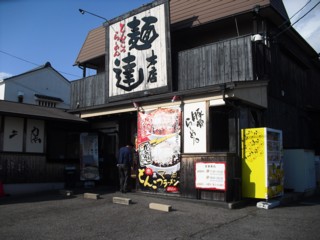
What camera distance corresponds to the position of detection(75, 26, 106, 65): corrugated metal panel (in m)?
17.2

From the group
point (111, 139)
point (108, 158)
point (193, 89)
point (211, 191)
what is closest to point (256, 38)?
point (193, 89)

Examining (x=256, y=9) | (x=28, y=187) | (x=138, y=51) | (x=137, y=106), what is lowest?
(x=28, y=187)

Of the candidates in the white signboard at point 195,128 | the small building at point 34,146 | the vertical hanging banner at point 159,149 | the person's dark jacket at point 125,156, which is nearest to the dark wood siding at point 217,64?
the white signboard at point 195,128

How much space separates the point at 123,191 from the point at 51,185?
3.67 metres

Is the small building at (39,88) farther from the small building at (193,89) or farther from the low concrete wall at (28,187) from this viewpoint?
the low concrete wall at (28,187)

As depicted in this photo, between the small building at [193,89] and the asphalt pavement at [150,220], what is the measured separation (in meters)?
1.21

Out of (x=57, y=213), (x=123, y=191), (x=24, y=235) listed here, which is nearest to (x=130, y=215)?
(x=57, y=213)

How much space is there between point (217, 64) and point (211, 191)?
4313mm

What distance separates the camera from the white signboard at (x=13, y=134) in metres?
12.8

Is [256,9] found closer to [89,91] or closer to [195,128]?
[195,128]

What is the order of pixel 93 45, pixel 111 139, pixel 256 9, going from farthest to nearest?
pixel 93 45 → pixel 111 139 → pixel 256 9

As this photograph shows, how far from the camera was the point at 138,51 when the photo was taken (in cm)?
1312

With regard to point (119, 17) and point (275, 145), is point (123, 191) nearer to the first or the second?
point (275, 145)

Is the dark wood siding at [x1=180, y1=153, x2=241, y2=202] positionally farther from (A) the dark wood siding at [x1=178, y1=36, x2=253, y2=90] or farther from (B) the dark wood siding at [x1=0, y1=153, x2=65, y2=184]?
(B) the dark wood siding at [x1=0, y1=153, x2=65, y2=184]
